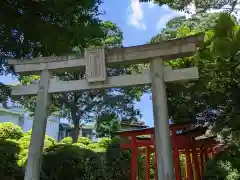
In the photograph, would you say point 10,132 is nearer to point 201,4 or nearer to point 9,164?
point 9,164

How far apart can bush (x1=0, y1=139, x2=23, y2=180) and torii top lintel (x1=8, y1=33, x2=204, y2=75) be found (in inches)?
135

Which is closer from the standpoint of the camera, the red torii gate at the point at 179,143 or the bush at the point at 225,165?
the bush at the point at 225,165

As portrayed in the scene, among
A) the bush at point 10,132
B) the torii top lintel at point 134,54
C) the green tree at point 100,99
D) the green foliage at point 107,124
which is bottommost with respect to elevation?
the bush at point 10,132

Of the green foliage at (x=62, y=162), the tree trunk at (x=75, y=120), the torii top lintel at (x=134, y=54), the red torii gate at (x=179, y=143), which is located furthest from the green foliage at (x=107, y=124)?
the torii top lintel at (x=134, y=54)

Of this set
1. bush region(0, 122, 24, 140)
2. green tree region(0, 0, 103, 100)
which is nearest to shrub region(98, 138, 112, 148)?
bush region(0, 122, 24, 140)

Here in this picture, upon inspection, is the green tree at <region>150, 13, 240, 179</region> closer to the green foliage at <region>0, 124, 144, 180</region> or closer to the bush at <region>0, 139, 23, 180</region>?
the green foliage at <region>0, 124, 144, 180</region>

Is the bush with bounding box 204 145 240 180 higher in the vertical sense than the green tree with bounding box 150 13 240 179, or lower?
lower

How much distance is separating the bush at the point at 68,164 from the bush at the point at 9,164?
30.9 inches

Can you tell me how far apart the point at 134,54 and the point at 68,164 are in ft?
16.0

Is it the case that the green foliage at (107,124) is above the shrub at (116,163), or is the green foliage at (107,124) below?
above

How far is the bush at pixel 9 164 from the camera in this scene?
7898 mm

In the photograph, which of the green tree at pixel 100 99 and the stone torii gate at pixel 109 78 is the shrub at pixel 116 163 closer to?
the green tree at pixel 100 99

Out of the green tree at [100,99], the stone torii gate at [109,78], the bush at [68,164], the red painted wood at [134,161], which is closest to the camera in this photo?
the stone torii gate at [109,78]

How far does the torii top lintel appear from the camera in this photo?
17.7 ft
